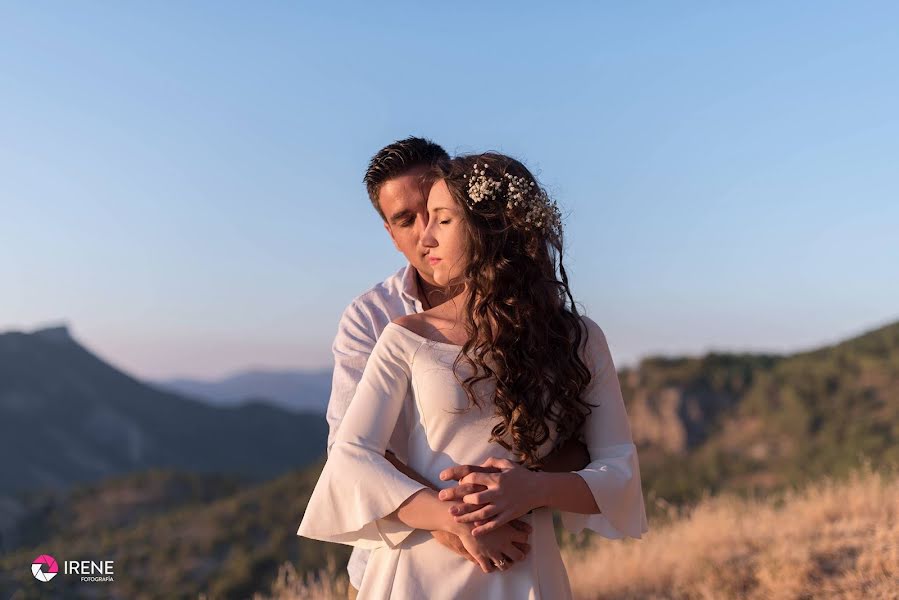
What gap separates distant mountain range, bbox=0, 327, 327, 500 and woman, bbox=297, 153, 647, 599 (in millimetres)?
48217

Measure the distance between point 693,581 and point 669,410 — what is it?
27770 mm

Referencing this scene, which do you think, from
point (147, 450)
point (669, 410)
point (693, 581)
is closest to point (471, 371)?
point (693, 581)

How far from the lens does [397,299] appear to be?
357 cm

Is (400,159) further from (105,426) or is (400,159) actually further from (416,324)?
(105,426)

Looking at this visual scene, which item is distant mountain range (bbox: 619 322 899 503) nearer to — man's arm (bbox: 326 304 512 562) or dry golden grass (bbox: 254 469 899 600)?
dry golden grass (bbox: 254 469 899 600)

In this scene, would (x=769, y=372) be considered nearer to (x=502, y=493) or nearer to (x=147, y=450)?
(x=502, y=493)

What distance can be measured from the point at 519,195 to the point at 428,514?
99 centimetres

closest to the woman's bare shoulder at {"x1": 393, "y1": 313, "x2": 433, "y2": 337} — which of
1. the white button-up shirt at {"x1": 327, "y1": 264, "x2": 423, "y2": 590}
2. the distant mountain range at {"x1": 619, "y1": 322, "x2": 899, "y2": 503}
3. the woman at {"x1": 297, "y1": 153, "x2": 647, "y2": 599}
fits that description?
the woman at {"x1": 297, "y1": 153, "x2": 647, "y2": 599}

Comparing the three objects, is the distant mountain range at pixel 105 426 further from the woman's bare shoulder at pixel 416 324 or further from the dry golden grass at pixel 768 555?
the woman's bare shoulder at pixel 416 324

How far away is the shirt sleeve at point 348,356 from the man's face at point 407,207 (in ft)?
1.81

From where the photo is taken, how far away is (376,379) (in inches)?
100

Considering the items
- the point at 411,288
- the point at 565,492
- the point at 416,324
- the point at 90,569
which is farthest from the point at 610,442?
the point at 90,569

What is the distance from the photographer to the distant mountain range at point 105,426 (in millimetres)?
52281

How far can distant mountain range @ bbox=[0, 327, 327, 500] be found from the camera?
2058 inches
